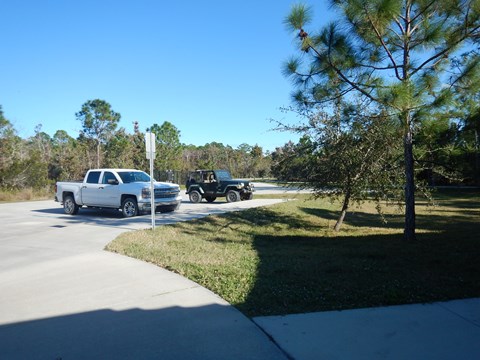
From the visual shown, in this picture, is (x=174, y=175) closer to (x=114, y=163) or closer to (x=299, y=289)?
(x=114, y=163)

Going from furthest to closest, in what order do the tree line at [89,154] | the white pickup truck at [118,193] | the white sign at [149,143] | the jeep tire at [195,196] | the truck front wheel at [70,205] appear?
1. the tree line at [89,154]
2. the jeep tire at [195,196]
3. the truck front wheel at [70,205]
4. the white pickup truck at [118,193]
5. the white sign at [149,143]

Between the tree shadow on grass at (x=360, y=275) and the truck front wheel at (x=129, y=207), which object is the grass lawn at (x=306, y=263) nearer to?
the tree shadow on grass at (x=360, y=275)

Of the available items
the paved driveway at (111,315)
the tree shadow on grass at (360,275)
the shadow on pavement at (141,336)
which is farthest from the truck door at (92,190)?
the shadow on pavement at (141,336)

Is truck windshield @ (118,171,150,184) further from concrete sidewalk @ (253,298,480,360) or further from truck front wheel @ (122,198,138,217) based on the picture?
concrete sidewalk @ (253,298,480,360)

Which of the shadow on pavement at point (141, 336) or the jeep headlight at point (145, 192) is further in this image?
the jeep headlight at point (145, 192)

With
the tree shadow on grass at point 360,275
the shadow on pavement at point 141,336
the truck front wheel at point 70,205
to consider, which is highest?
the truck front wheel at point 70,205

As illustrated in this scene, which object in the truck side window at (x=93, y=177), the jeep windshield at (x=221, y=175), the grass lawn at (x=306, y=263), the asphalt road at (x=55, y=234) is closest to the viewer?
the grass lawn at (x=306, y=263)

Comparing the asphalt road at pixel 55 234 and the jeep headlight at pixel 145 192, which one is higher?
the jeep headlight at pixel 145 192

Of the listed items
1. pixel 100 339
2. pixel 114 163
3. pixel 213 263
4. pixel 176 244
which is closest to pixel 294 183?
pixel 176 244

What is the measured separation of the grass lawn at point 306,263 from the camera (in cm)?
479

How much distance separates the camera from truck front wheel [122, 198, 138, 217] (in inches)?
550

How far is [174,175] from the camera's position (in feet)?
147

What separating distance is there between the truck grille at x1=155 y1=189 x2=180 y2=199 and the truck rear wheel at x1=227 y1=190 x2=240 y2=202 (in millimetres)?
5915

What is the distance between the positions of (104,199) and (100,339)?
37.4 ft
